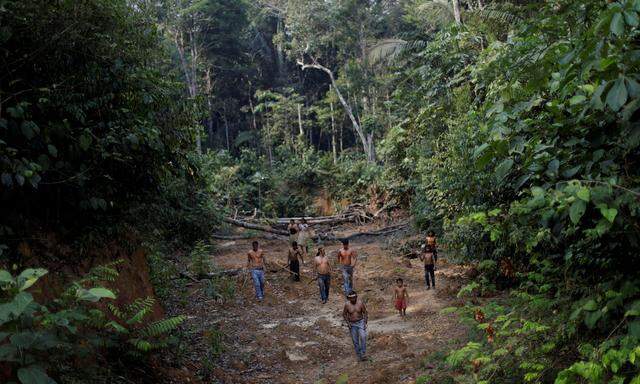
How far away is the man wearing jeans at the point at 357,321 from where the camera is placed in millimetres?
7875

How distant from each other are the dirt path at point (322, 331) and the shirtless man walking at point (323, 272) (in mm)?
270

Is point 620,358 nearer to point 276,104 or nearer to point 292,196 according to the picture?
point 292,196

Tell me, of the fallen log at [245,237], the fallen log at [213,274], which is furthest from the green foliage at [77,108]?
the fallen log at [245,237]

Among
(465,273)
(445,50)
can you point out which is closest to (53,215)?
(465,273)

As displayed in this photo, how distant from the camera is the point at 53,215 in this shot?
19.6 ft

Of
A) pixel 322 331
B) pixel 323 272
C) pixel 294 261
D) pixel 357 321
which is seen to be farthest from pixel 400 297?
pixel 294 261

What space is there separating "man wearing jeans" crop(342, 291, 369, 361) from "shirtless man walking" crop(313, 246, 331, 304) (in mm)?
3376

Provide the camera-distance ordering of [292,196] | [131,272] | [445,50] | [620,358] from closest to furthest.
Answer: [620,358], [131,272], [445,50], [292,196]

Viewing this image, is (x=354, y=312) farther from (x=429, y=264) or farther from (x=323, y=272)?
(x=429, y=264)

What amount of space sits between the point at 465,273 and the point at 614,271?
8.21 m

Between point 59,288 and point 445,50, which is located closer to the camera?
point 59,288

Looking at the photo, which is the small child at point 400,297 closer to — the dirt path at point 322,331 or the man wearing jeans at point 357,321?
the dirt path at point 322,331

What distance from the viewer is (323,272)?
11438 mm

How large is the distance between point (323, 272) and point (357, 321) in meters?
3.63
